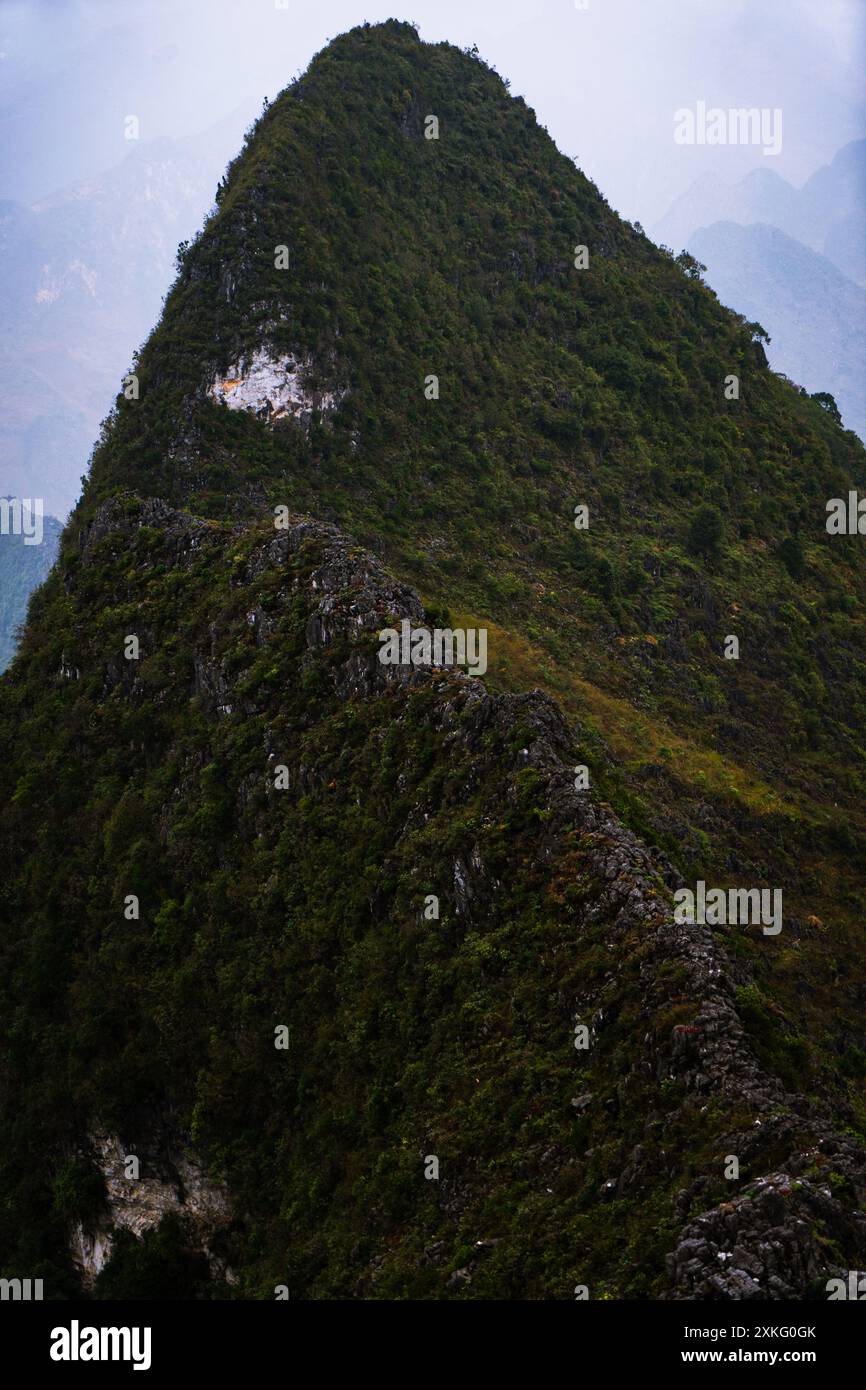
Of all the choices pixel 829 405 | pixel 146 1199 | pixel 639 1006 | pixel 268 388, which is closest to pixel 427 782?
pixel 639 1006

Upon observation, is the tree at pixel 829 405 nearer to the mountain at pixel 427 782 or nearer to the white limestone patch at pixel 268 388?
the mountain at pixel 427 782

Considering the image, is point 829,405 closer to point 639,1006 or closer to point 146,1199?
point 146,1199

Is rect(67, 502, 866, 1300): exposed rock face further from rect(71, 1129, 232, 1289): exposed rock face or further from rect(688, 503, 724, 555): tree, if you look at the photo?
rect(688, 503, 724, 555): tree

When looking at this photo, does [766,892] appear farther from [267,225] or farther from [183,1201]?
[267,225]

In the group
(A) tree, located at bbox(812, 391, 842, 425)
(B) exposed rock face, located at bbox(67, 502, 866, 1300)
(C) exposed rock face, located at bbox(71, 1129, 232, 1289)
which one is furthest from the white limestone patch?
(A) tree, located at bbox(812, 391, 842, 425)

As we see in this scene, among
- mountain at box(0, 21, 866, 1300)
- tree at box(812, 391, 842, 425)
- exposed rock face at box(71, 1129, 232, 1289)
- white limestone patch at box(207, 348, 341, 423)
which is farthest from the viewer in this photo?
tree at box(812, 391, 842, 425)
